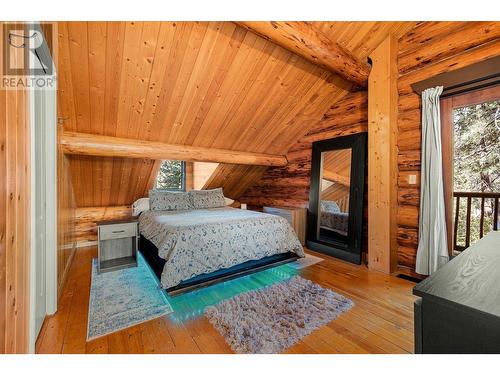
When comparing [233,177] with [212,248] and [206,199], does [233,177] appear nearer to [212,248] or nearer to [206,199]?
[206,199]

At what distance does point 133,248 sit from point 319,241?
8.70 feet

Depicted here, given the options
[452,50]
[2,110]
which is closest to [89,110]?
[2,110]

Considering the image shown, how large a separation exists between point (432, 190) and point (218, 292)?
239 cm

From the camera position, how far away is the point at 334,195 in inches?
136

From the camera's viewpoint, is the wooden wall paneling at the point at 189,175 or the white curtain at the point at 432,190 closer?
the white curtain at the point at 432,190

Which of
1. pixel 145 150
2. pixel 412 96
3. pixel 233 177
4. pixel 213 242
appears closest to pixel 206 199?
pixel 233 177

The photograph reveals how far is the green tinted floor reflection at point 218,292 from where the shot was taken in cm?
189

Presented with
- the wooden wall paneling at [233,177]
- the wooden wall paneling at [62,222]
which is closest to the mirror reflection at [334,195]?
the wooden wall paneling at [233,177]

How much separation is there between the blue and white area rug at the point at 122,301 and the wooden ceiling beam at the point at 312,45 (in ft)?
8.07

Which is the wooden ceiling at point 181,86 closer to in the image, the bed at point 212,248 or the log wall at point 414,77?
the log wall at point 414,77

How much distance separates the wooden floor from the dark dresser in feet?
3.21

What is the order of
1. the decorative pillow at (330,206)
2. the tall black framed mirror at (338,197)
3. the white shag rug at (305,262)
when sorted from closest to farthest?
the white shag rug at (305,262) → the tall black framed mirror at (338,197) → the decorative pillow at (330,206)
